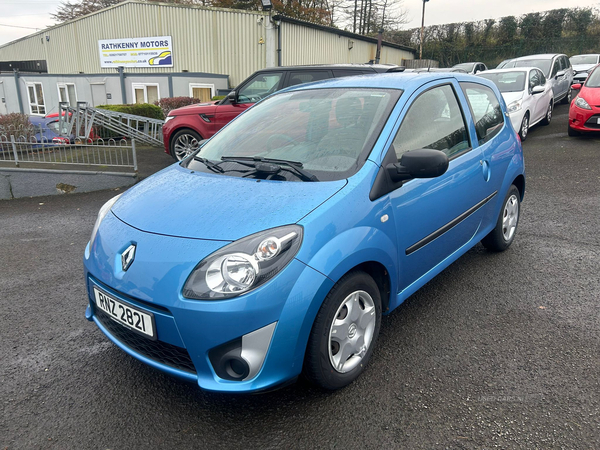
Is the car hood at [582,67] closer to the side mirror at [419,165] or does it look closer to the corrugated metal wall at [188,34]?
the corrugated metal wall at [188,34]

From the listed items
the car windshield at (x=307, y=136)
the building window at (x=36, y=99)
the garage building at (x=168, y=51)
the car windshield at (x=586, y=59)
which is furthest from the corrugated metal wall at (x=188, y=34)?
the car windshield at (x=307, y=136)

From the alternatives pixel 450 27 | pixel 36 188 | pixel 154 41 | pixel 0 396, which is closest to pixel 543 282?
pixel 0 396

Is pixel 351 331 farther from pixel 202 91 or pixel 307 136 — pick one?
pixel 202 91

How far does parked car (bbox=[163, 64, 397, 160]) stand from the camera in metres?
8.10

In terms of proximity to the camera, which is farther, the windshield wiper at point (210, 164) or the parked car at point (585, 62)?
the parked car at point (585, 62)

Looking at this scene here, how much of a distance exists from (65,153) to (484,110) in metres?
6.86

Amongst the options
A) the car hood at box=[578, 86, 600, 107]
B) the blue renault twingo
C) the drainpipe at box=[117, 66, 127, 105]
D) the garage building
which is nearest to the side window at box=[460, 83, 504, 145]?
the blue renault twingo

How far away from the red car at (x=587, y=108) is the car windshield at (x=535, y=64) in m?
2.92

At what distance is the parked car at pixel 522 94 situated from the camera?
9.68 meters

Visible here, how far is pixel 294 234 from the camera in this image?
2213 mm

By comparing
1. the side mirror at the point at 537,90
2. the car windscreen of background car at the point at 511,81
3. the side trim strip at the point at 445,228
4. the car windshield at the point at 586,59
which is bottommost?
the side trim strip at the point at 445,228

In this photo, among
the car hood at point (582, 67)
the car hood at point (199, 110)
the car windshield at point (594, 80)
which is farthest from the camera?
the car hood at point (582, 67)

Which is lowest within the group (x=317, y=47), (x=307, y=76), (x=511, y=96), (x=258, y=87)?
(x=511, y=96)

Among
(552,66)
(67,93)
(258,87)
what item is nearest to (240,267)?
(258,87)
